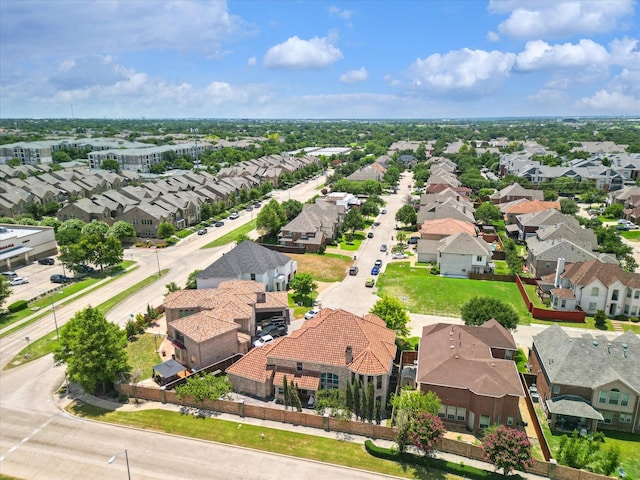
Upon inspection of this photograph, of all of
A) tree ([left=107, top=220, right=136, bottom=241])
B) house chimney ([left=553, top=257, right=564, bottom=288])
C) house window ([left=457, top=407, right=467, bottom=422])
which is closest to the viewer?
house window ([left=457, top=407, right=467, bottom=422])

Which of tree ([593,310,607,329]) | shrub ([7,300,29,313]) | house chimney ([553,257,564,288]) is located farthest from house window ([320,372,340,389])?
shrub ([7,300,29,313])

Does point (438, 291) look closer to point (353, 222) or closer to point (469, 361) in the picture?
point (469, 361)

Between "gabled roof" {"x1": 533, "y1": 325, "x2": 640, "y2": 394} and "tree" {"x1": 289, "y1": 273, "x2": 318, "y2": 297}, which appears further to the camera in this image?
"tree" {"x1": 289, "y1": 273, "x2": 318, "y2": 297}

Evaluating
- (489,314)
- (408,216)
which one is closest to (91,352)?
(489,314)

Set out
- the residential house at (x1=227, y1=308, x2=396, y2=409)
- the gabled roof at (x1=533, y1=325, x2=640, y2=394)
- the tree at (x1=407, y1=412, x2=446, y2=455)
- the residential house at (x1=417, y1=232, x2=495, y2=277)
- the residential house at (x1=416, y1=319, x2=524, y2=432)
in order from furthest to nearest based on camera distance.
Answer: the residential house at (x1=417, y1=232, x2=495, y2=277) → the residential house at (x1=227, y1=308, x2=396, y2=409) → the gabled roof at (x1=533, y1=325, x2=640, y2=394) → the residential house at (x1=416, y1=319, x2=524, y2=432) → the tree at (x1=407, y1=412, x2=446, y2=455)

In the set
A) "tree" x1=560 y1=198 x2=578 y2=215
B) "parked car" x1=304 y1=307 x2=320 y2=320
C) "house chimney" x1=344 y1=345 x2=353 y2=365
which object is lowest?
"parked car" x1=304 y1=307 x2=320 y2=320

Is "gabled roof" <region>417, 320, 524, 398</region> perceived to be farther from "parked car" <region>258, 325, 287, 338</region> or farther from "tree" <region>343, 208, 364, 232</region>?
"tree" <region>343, 208, 364, 232</region>

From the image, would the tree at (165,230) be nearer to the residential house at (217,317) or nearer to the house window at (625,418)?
the residential house at (217,317)

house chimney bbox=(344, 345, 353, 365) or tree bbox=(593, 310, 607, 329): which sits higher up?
house chimney bbox=(344, 345, 353, 365)

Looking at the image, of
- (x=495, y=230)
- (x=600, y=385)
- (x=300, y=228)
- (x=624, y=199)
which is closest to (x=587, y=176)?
(x=624, y=199)
